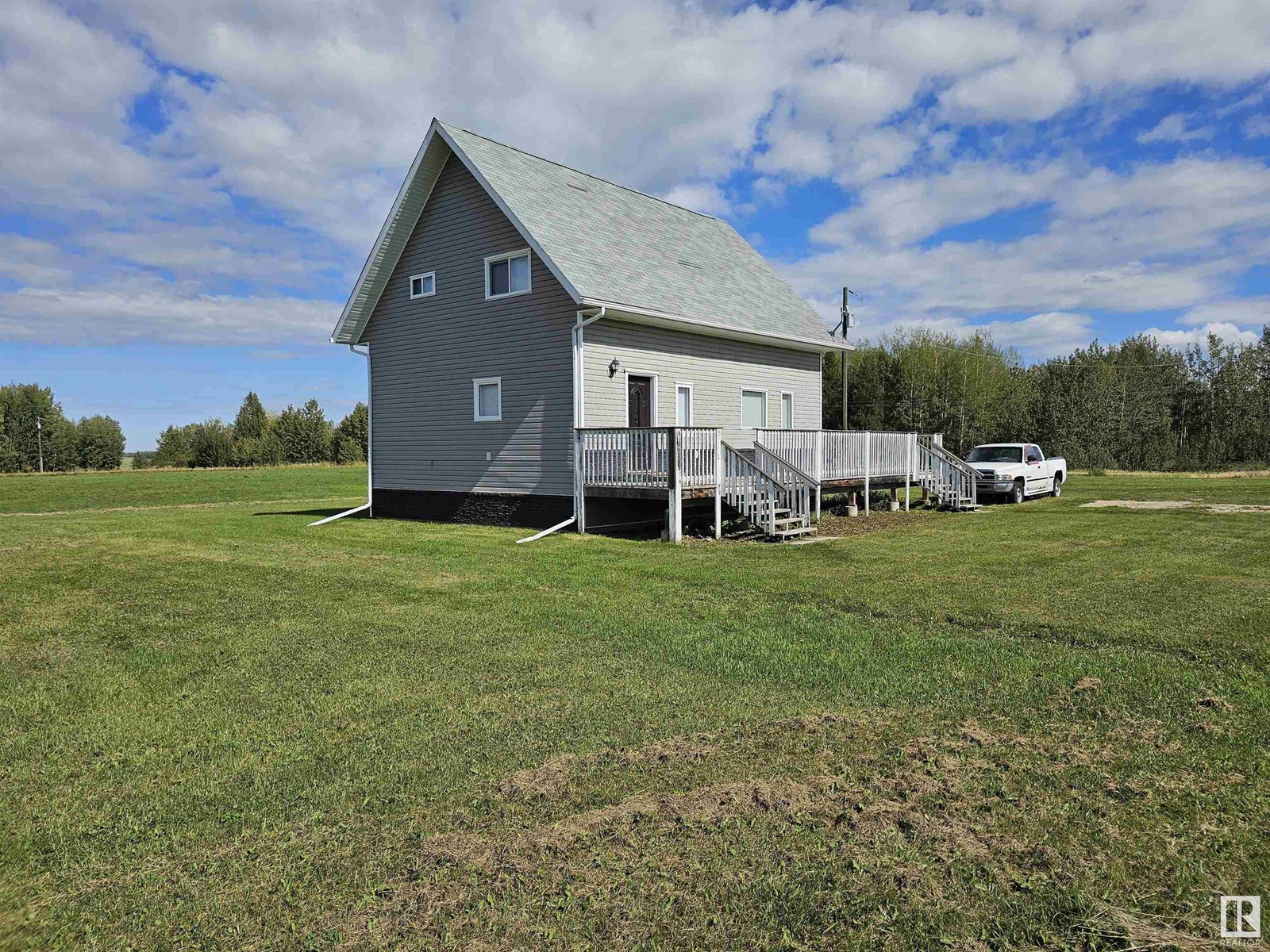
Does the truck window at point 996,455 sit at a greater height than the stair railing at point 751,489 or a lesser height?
greater

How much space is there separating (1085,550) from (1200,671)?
688 cm

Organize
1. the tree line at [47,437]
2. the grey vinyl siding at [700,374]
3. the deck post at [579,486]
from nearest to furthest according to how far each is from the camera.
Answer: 1. the deck post at [579,486]
2. the grey vinyl siding at [700,374]
3. the tree line at [47,437]

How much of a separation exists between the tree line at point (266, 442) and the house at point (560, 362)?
49326 millimetres

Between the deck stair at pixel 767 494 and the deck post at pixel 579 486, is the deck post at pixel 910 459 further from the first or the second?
the deck post at pixel 579 486

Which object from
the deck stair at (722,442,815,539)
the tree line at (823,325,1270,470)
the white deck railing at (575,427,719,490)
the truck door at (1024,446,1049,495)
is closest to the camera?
the white deck railing at (575,427,719,490)

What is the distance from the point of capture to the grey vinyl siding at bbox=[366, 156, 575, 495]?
15.8 meters

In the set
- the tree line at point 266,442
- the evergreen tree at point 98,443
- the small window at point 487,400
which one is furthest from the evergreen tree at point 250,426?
the small window at point 487,400

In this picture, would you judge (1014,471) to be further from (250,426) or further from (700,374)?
(250,426)

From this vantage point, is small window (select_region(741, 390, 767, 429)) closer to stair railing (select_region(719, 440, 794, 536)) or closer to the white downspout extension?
stair railing (select_region(719, 440, 794, 536))

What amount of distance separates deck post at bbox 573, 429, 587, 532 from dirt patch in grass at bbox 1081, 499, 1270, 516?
43.2 ft

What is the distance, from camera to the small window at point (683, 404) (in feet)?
57.8

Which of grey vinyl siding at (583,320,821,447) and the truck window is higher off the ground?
grey vinyl siding at (583,320,821,447)

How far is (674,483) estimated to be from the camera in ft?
44.8

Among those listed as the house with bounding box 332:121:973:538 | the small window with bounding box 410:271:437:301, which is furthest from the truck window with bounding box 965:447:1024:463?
the small window with bounding box 410:271:437:301
